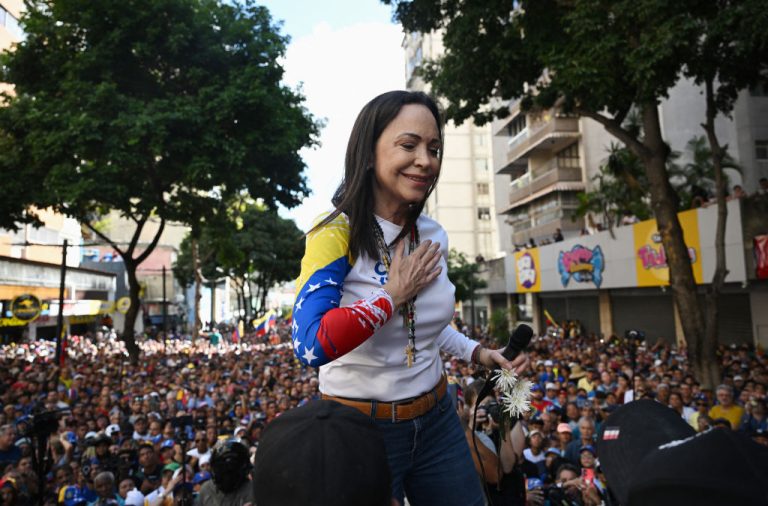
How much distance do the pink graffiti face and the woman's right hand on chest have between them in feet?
78.8

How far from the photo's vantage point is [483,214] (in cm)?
5641

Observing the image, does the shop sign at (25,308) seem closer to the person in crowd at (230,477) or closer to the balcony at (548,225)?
the person in crowd at (230,477)

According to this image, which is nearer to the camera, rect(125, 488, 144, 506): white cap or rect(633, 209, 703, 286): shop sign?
rect(125, 488, 144, 506): white cap

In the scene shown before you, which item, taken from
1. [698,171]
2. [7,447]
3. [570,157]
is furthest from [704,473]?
[570,157]

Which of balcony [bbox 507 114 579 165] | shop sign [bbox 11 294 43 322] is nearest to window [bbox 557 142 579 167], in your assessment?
balcony [bbox 507 114 579 165]

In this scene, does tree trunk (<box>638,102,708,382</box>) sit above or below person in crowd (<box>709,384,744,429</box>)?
above

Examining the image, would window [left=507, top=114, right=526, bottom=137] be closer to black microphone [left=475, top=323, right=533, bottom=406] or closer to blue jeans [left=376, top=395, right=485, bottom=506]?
black microphone [left=475, top=323, right=533, bottom=406]

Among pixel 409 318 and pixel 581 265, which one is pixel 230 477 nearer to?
pixel 409 318

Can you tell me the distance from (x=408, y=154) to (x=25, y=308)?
849 inches

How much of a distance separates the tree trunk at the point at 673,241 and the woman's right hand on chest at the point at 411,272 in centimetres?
1175

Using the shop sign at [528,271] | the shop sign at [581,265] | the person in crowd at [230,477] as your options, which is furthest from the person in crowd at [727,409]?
the shop sign at [528,271]

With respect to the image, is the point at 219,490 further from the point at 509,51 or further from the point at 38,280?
the point at 38,280

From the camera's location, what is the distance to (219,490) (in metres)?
5.09

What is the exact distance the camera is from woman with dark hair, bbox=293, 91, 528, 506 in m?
1.63
